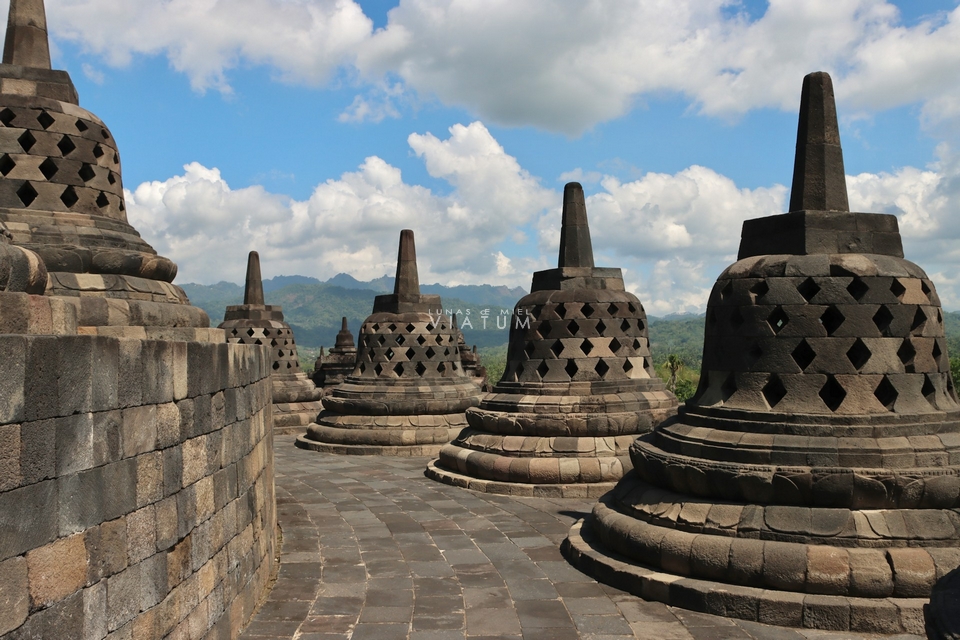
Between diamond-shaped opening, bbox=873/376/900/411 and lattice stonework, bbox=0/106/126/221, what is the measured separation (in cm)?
696

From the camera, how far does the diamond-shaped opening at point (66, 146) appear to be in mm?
7281

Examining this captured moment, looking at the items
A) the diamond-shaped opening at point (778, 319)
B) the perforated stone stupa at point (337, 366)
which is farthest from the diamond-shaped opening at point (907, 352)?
the perforated stone stupa at point (337, 366)

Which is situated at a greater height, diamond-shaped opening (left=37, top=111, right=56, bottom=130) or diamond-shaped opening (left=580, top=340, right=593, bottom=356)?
diamond-shaped opening (left=37, top=111, right=56, bottom=130)

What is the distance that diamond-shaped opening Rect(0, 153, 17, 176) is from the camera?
7059 mm

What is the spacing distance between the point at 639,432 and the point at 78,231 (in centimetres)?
735

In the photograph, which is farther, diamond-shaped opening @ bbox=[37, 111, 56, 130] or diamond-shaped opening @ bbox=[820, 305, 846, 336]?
diamond-shaped opening @ bbox=[37, 111, 56, 130]

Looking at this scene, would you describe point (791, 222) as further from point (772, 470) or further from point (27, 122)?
point (27, 122)

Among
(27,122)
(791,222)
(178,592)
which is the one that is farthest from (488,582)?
(27,122)

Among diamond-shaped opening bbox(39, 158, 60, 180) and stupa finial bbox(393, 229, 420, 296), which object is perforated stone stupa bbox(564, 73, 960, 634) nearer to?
diamond-shaped opening bbox(39, 158, 60, 180)

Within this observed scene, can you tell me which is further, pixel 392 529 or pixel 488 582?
pixel 392 529

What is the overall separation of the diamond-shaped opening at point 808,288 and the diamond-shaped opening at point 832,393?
0.67 m

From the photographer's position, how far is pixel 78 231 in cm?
688

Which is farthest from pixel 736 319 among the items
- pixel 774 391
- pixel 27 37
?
pixel 27 37

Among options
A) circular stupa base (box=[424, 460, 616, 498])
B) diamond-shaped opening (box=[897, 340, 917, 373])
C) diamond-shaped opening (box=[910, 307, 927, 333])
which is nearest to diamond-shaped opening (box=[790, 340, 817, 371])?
diamond-shaped opening (box=[897, 340, 917, 373])
